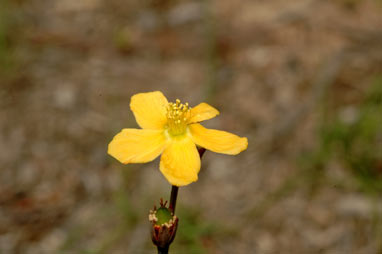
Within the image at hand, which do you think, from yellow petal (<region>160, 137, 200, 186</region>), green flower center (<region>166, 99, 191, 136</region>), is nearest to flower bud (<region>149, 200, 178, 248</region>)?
yellow petal (<region>160, 137, 200, 186</region>)

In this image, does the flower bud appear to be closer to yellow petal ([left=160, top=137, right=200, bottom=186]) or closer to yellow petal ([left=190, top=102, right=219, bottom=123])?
yellow petal ([left=160, top=137, right=200, bottom=186])

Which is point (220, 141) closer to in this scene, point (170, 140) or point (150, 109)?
point (170, 140)

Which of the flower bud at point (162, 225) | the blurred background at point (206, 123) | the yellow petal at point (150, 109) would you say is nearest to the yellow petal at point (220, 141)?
the yellow petal at point (150, 109)

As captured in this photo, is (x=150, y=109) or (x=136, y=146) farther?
(x=150, y=109)

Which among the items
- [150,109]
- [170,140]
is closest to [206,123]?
[150,109]

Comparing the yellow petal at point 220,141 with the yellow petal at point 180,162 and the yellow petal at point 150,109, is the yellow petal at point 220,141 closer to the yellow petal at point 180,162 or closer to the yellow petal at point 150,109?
the yellow petal at point 180,162

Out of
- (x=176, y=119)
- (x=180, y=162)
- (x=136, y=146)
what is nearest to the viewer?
(x=180, y=162)
